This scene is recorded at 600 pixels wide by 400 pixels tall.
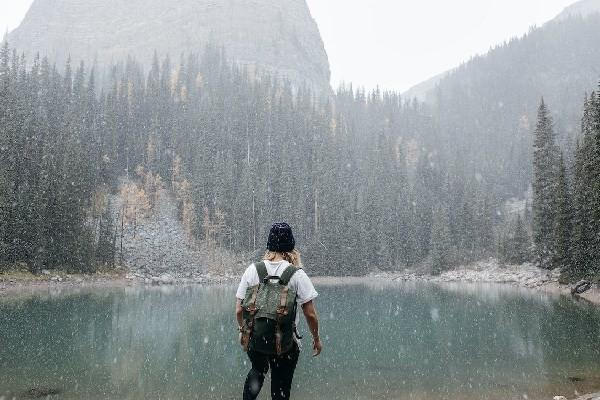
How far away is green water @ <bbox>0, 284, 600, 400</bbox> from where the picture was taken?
43.7 ft

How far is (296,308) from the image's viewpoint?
588cm

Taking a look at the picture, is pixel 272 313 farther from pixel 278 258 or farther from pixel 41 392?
pixel 41 392

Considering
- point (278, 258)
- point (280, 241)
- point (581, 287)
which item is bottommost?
point (581, 287)

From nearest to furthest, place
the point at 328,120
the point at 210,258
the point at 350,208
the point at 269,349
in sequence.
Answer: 1. the point at 269,349
2. the point at 210,258
3. the point at 350,208
4. the point at 328,120

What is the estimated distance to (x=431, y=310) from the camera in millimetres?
36000

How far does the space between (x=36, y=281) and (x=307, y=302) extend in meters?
55.9

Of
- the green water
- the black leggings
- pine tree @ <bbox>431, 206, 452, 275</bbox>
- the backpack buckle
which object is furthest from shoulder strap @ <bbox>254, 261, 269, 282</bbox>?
pine tree @ <bbox>431, 206, 452, 275</bbox>

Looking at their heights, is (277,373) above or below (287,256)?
below

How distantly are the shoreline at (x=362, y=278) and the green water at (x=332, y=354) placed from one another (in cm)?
1592

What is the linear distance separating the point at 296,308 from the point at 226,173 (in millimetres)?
100952

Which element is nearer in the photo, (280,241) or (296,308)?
(296,308)

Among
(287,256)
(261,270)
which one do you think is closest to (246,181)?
(287,256)

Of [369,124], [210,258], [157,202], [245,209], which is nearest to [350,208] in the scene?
[245,209]

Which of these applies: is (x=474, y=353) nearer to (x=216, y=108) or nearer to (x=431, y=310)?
(x=431, y=310)
